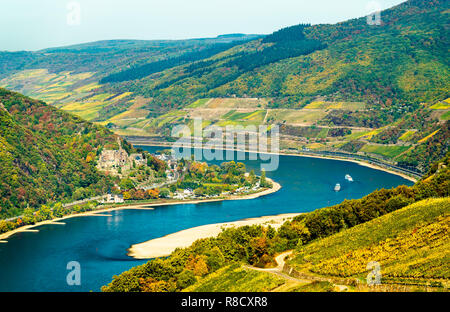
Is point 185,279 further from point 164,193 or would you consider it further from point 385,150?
point 385,150

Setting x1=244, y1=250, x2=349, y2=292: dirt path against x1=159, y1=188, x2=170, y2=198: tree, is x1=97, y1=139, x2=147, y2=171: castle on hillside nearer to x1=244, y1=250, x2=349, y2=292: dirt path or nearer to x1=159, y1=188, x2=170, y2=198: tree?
x1=159, y1=188, x2=170, y2=198: tree

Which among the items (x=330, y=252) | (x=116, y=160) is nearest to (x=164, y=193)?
(x=116, y=160)

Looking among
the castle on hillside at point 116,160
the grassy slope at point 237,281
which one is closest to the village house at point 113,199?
the castle on hillside at point 116,160

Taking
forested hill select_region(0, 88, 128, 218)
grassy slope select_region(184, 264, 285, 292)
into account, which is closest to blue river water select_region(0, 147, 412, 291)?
forested hill select_region(0, 88, 128, 218)

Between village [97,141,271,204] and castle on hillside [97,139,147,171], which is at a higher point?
castle on hillside [97,139,147,171]

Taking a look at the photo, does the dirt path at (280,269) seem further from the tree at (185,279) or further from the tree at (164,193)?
the tree at (164,193)

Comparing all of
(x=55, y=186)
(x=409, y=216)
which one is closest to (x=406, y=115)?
(x=55, y=186)
